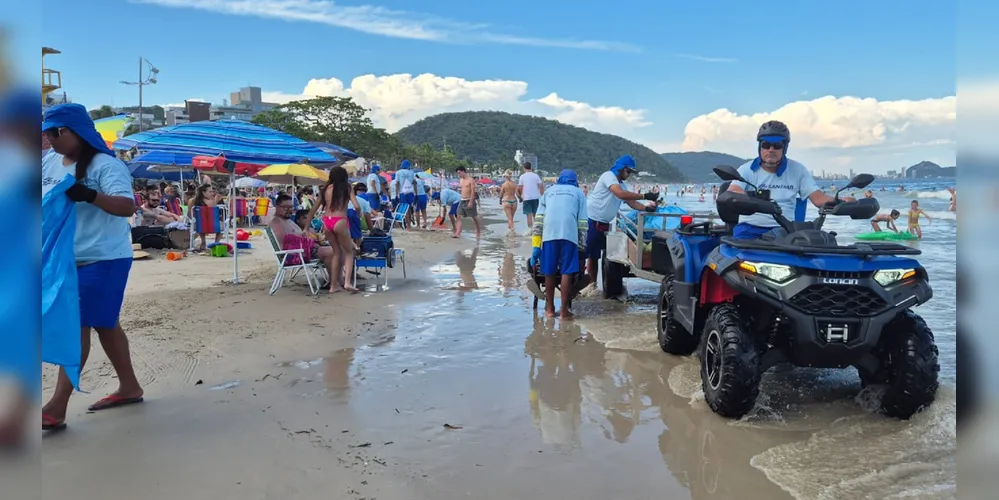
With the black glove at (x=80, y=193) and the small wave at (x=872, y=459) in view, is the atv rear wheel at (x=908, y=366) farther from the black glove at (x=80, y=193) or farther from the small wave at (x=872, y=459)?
the black glove at (x=80, y=193)

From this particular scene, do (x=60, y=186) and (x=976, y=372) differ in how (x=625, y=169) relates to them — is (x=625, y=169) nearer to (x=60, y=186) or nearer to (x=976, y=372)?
(x=60, y=186)

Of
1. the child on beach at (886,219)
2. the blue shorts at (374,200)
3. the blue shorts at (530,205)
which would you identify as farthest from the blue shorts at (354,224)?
the child on beach at (886,219)

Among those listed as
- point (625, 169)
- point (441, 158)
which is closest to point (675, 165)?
point (441, 158)

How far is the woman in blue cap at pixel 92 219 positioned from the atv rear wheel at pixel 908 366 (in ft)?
15.3

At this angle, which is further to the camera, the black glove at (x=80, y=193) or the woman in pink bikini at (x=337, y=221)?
the woman in pink bikini at (x=337, y=221)

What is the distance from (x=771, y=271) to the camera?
3768 mm

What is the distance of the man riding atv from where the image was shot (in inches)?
185

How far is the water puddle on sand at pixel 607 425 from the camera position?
3303 millimetres

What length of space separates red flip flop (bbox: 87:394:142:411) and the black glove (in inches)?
57.7

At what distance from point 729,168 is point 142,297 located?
7132mm

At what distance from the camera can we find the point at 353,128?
56875 mm

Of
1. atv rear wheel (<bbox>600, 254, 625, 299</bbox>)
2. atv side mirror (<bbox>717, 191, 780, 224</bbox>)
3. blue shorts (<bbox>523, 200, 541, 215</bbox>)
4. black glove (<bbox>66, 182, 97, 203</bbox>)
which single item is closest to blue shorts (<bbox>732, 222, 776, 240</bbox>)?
atv side mirror (<bbox>717, 191, 780, 224</bbox>)

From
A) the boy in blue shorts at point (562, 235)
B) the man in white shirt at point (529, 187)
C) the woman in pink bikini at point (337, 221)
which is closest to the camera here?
the boy in blue shorts at point (562, 235)

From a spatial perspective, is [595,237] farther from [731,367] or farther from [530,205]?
[530,205]
